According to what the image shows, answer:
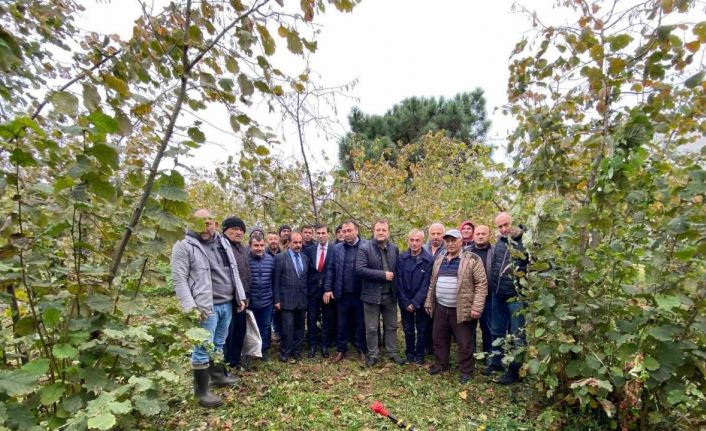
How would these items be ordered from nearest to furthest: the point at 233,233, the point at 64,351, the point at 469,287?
the point at 64,351
the point at 469,287
the point at 233,233

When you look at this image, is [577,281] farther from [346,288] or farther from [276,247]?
[276,247]

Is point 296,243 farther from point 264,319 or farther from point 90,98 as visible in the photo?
point 90,98

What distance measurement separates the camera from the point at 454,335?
193 inches

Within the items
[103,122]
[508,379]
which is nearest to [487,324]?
[508,379]

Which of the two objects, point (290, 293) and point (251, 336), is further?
point (290, 293)

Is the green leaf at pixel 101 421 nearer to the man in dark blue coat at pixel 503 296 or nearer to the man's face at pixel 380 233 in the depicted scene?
the man in dark blue coat at pixel 503 296

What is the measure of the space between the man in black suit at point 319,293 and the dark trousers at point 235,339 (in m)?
1.12

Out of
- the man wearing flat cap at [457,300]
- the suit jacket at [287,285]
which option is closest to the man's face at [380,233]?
the man wearing flat cap at [457,300]

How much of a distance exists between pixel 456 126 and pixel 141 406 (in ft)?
54.8

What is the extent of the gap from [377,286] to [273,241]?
5.64ft

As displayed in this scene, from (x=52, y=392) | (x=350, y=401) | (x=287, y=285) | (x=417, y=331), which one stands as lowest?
(x=350, y=401)

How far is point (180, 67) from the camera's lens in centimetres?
194

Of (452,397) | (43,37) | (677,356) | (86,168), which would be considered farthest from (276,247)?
(677,356)

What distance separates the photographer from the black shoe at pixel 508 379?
4621 mm
